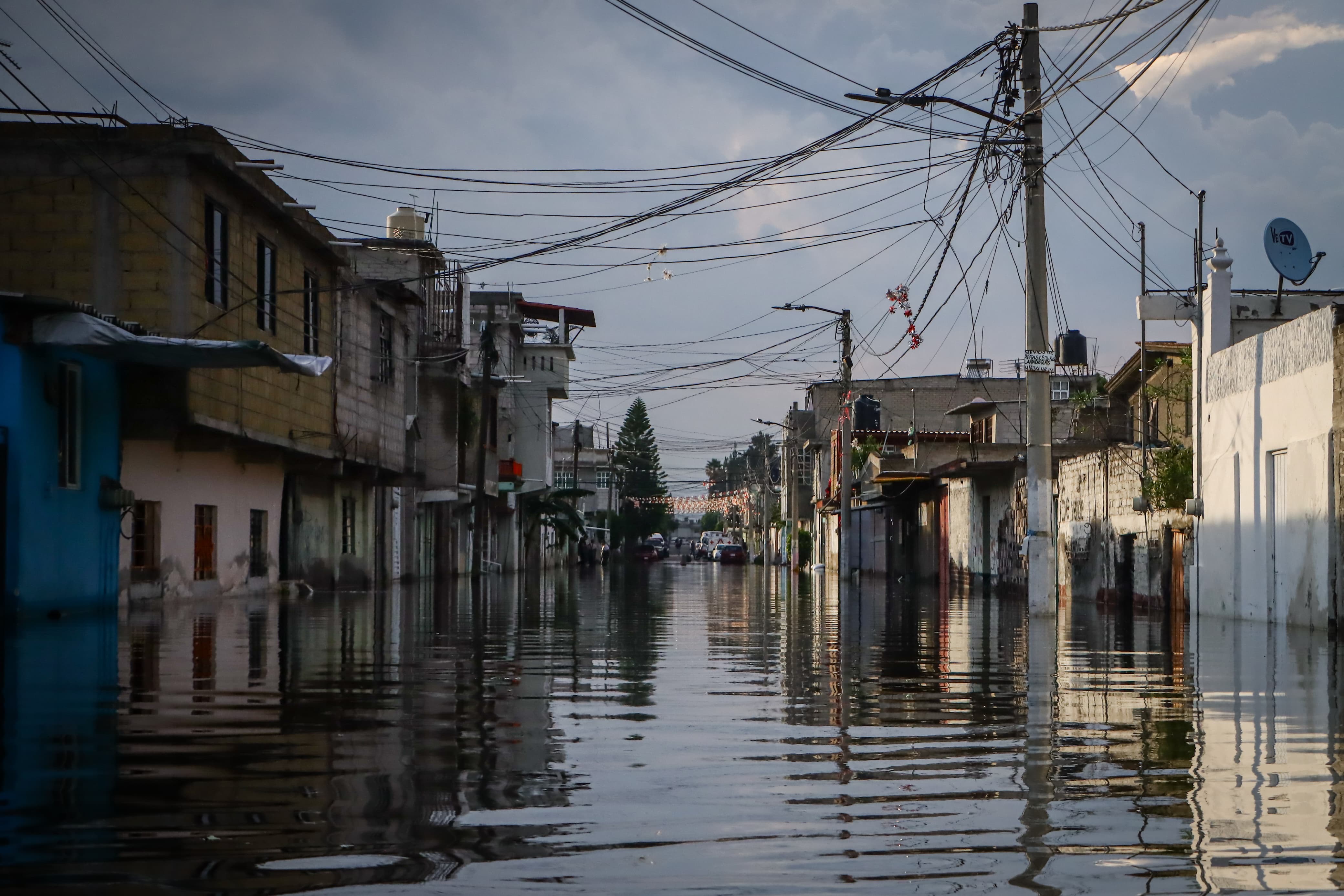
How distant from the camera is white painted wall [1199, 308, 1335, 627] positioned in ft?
58.3

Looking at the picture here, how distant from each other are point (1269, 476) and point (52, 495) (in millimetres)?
17750

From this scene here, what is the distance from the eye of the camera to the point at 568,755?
20.9 ft

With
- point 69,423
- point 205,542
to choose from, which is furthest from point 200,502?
point 69,423

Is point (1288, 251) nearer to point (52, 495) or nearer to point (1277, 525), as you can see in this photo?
point (1277, 525)

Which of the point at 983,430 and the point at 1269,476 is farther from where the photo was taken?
the point at 983,430

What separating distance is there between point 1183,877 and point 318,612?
61.4ft

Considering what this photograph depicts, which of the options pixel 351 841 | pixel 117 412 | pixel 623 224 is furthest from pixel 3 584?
pixel 351 841

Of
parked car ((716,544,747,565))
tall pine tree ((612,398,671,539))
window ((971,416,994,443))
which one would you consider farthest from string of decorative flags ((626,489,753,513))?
window ((971,416,994,443))

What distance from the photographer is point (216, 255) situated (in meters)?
24.0

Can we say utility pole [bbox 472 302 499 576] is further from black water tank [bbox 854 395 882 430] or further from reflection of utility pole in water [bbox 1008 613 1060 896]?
reflection of utility pole in water [bbox 1008 613 1060 896]

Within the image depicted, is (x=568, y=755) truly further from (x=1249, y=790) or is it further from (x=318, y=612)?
(x=318, y=612)

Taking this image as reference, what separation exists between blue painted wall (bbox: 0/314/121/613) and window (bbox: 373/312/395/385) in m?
15.4

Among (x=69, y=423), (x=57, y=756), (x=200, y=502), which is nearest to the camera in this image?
(x=57, y=756)

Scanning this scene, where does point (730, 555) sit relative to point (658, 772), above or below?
below
